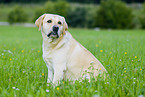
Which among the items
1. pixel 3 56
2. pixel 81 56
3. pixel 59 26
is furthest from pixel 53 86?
pixel 3 56

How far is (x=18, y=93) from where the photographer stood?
2.88 meters

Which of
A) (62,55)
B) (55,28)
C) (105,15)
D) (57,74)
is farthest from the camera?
(105,15)

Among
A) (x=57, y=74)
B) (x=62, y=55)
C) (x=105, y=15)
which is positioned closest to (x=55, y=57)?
(x=62, y=55)

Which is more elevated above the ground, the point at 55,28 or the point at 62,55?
the point at 55,28

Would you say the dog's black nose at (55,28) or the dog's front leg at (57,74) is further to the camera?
the dog's black nose at (55,28)

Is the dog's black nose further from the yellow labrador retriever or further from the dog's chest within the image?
the dog's chest

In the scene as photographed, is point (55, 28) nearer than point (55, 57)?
No

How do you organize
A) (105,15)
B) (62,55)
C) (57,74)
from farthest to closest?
1. (105,15)
2. (62,55)
3. (57,74)

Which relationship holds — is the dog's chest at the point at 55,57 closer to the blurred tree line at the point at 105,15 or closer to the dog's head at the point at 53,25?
the dog's head at the point at 53,25

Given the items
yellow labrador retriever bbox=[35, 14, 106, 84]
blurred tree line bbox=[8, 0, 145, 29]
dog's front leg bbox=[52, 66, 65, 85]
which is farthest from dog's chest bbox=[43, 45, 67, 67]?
blurred tree line bbox=[8, 0, 145, 29]

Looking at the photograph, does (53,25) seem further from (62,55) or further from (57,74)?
(57,74)

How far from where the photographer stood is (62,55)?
3.53 m

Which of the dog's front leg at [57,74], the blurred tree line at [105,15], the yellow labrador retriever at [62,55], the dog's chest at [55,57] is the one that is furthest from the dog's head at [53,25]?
the blurred tree line at [105,15]

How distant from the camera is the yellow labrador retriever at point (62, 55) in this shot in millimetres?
3473
